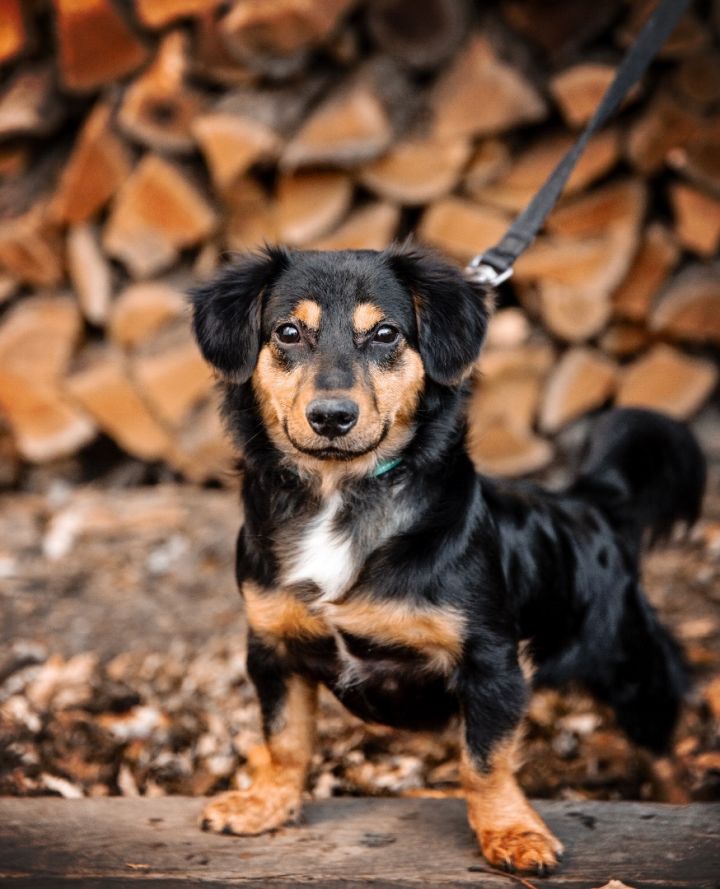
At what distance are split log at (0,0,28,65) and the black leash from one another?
86.4 inches

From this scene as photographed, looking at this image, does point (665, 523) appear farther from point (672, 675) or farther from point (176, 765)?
point (176, 765)

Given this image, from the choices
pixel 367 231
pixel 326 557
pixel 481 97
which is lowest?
pixel 326 557

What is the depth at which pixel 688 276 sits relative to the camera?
393 cm

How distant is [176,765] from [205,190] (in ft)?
6.89

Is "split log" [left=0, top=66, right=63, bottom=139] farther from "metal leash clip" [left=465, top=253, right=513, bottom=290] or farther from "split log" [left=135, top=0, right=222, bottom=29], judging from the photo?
"metal leash clip" [left=465, top=253, right=513, bottom=290]

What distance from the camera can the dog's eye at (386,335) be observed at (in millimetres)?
2305

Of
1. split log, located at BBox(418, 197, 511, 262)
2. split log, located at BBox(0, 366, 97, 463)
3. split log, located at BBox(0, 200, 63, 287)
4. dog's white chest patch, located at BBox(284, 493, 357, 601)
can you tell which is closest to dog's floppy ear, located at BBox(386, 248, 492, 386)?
dog's white chest patch, located at BBox(284, 493, 357, 601)

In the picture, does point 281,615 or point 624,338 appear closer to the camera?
point 281,615

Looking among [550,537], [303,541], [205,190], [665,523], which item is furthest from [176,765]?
[205,190]

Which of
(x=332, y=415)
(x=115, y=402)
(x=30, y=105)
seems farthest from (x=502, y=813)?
(x=30, y=105)

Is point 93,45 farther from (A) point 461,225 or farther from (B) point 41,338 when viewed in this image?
(A) point 461,225

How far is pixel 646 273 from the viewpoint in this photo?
12.8ft

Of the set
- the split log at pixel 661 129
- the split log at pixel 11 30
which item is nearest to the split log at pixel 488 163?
the split log at pixel 661 129

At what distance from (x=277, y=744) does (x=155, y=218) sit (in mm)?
2199
